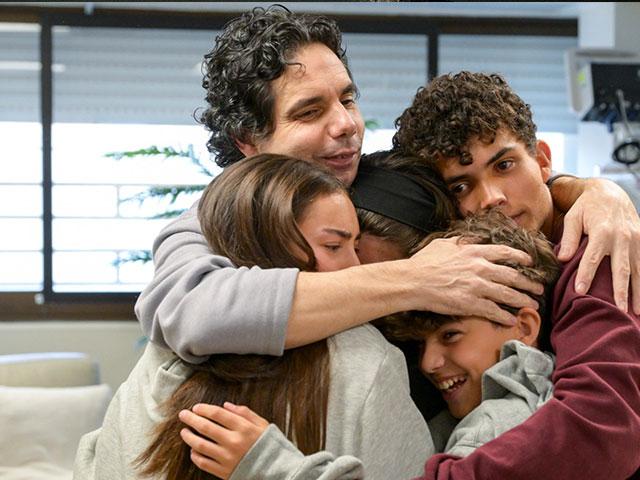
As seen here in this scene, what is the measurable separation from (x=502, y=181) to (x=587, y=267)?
31 cm

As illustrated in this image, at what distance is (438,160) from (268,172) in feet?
1.48

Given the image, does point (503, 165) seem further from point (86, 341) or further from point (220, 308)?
point (86, 341)

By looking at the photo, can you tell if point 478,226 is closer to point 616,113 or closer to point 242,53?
point 242,53

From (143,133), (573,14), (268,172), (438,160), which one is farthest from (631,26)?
(268,172)

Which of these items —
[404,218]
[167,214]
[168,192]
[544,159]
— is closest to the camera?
[404,218]

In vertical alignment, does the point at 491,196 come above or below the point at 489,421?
above

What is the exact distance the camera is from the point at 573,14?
6.63m


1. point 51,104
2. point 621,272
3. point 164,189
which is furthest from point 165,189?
point 621,272

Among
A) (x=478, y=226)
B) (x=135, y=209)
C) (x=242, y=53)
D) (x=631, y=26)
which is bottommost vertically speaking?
(x=135, y=209)

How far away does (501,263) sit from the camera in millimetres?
1442

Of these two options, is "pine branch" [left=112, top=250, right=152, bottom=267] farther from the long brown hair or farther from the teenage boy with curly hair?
the long brown hair

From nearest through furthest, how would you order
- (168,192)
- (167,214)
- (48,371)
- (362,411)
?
1. (362,411)
2. (48,371)
3. (168,192)
4. (167,214)

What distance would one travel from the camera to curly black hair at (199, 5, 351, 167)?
180 cm

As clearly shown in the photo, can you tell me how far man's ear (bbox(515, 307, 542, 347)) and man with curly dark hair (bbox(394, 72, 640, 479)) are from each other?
30 millimetres
